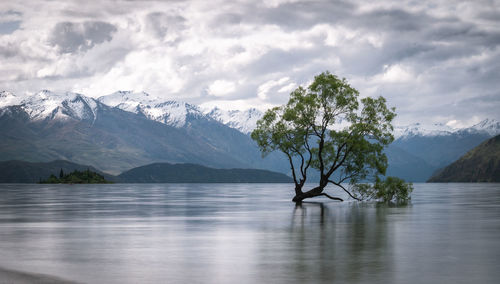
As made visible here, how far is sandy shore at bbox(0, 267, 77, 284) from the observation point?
2014cm

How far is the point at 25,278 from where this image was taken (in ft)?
68.2

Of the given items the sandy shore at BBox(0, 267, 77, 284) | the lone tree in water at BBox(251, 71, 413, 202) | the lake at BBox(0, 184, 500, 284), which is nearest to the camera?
the sandy shore at BBox(0, 267, 77, 284)

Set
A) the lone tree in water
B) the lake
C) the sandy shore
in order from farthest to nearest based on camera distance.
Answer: the lone tree in water
the lake
the sandy shore

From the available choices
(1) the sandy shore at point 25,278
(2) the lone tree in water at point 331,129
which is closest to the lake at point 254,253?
(1) the sandy shore at point 25,278

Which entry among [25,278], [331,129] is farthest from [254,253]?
[331,129]

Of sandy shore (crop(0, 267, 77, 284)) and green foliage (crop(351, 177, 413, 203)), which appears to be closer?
sandy shore (crop(0, 267, 77, 284))

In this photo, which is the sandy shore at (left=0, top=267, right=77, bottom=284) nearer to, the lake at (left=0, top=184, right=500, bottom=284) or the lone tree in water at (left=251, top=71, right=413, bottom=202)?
the lake at (left=0, top=184, right=500, bottom=284)

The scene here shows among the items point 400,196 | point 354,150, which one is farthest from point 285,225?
point 400,196

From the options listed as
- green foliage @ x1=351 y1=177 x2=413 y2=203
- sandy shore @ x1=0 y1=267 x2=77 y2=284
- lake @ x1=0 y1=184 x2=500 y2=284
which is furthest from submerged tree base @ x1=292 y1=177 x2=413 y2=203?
sandy shore @ x1=0 y1=267 x2=77 y2=284

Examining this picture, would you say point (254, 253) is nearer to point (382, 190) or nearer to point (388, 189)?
point (382, 190)

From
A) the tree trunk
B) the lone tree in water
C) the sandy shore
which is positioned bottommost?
the sandy shore

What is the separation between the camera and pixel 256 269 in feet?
73.8

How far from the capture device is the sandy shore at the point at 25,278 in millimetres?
20141

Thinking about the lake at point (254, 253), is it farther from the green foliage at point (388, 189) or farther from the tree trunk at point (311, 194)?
the green foliage at point (388, 189)
